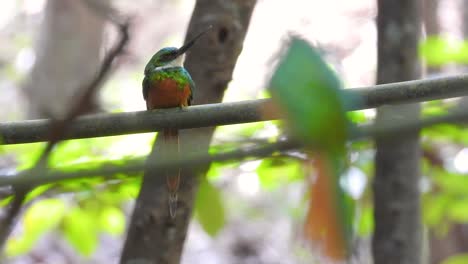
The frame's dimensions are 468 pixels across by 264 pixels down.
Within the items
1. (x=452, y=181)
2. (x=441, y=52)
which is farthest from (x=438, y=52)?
(x=452, y=181)

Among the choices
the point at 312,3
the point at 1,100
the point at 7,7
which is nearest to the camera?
the point at 312,3

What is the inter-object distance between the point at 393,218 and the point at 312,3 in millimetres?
3945

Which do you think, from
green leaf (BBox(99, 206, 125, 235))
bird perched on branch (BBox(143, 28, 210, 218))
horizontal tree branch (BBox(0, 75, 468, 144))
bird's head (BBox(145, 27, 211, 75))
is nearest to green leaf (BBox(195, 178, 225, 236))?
bird perched on branch (BBox(143, 28, 210, 218))

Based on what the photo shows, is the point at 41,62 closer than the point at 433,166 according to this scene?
No

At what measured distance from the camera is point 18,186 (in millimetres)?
291

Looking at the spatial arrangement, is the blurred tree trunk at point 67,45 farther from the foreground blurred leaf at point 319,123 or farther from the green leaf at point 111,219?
the foreground blurred leaf at point 319,123


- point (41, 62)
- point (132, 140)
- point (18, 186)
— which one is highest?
point (18, 186)

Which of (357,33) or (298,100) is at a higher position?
(298,100)

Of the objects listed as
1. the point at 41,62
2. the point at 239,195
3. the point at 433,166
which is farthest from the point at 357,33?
the point at 433,166

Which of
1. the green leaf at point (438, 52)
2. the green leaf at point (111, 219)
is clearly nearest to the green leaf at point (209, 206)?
the green leaf at point (111, 219)

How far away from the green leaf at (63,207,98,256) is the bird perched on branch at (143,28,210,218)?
1.58 feet

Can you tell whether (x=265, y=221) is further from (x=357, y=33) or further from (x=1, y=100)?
(x=1, y=100)

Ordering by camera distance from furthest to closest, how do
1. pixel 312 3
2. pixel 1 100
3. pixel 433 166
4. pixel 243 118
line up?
pixel 1 100 → pixel 312 3 → pixel 433 166 → pixel 243 118

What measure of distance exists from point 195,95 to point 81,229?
1.95 ft
